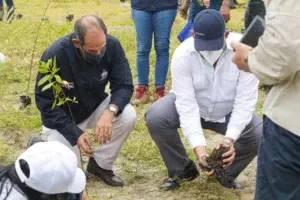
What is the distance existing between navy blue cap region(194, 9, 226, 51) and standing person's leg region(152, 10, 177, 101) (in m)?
1.86

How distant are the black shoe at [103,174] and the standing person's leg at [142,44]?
150 centimetres

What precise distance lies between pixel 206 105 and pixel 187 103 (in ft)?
0.58

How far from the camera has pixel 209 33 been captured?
12.1 ft

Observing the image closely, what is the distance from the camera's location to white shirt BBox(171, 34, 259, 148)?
3854mm

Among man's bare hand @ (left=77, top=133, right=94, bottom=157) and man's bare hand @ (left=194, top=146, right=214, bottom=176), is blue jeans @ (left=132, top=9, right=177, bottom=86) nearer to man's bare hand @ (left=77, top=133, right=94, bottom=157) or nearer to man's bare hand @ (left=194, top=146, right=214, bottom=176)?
man's bare hand @ (left=77, top=133, right=94, bottom=157)

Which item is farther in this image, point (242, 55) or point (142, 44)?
point (142, 44)

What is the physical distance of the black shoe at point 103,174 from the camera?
424 centimetres

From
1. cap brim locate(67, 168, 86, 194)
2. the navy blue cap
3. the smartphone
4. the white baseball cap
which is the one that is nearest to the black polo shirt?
the navy blue cap

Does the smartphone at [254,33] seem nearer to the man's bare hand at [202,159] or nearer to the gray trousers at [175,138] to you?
the man's bare hand at [202,159]

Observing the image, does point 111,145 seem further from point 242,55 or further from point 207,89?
point 242,55

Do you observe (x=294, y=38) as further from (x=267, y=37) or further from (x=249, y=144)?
(x=249, y=144)

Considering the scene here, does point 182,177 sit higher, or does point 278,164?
point 278,164

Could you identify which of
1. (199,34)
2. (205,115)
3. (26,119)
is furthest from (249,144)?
(26,119)

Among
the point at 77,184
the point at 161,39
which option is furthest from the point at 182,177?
the point at 161,39
